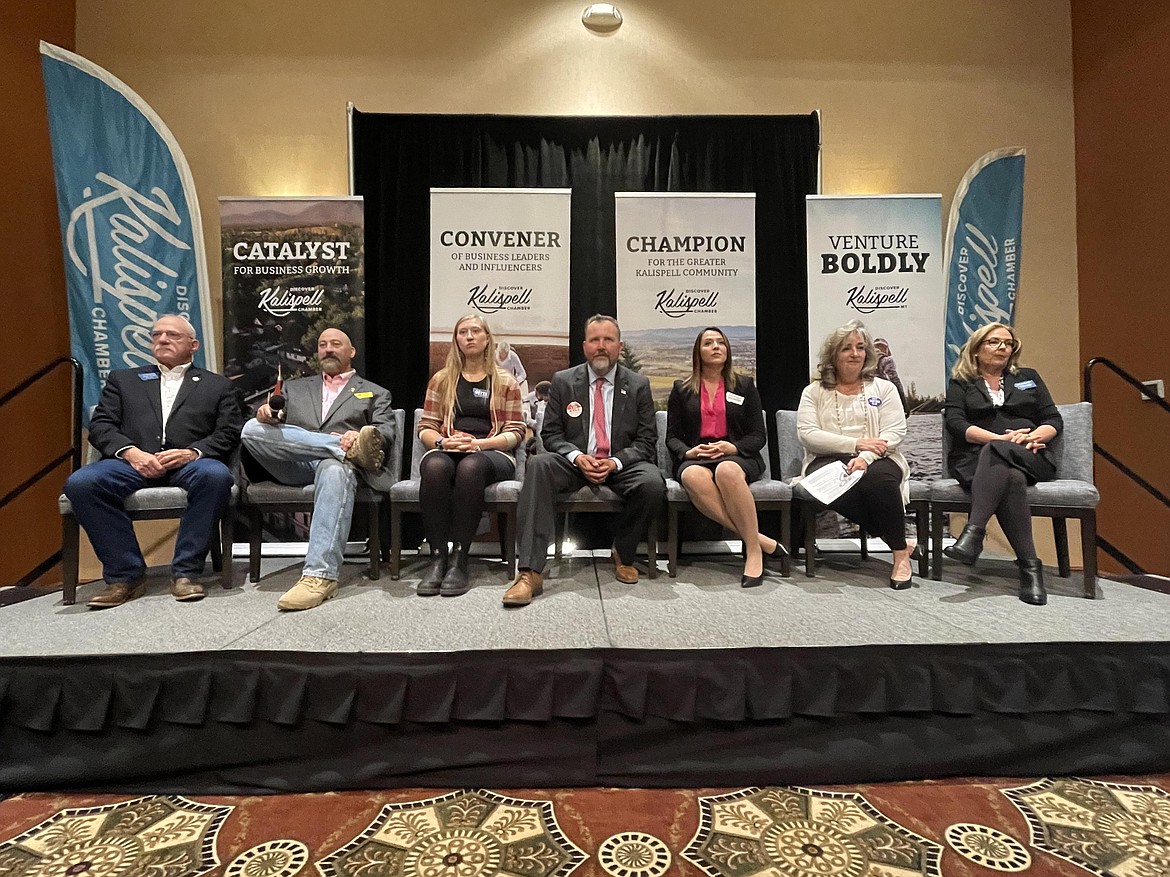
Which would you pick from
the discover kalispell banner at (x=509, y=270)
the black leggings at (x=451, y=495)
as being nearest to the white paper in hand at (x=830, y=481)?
the black leggings at (x=451, y=495)

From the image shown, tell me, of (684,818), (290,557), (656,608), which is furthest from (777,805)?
(290,557)

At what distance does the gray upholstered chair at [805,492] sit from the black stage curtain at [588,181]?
71cm

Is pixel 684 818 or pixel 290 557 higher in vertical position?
pixel 290 557

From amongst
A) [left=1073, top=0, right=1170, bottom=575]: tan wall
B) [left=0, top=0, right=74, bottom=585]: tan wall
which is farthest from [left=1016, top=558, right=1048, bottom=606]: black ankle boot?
[left=0, top=0, right=74, bottom=585]: tan wall

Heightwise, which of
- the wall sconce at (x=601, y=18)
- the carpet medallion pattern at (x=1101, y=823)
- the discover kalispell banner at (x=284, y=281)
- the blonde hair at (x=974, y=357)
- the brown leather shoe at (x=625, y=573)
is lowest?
the carpet medallion pattern at (x=1101, y=823)

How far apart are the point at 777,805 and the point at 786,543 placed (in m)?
1.24

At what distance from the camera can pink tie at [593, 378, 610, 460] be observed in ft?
8.65

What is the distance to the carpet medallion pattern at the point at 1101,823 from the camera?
1215 millimetres

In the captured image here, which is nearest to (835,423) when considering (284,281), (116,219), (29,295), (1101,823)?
(1101,823)

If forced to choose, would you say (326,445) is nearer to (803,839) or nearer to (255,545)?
(255,545)

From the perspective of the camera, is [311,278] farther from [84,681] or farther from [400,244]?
[84,681]

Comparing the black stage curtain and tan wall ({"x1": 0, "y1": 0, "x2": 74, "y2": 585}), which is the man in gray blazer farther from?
tan wall ({"x1": 0, "y1": 0, "x2": 74, "y2": 585})

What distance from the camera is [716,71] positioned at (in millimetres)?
3703

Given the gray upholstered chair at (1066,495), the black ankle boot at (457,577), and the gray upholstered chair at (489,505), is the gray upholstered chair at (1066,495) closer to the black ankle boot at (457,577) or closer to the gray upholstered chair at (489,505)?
the gray upholstered chair at (489,505)
